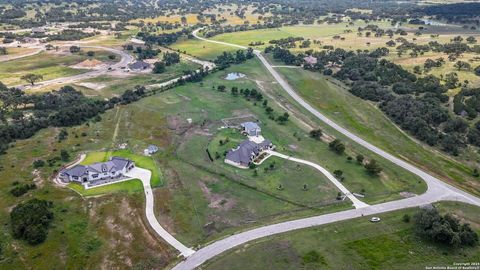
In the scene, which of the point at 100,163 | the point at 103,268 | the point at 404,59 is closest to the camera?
the point at 103,268

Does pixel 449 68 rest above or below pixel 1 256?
above

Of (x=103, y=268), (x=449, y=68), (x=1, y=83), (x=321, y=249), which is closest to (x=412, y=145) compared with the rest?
(x=321, y=249)

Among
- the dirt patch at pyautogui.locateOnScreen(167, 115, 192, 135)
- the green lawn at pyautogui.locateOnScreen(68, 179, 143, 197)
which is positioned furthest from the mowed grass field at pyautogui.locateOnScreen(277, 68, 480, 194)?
the green lawn at pyautogui.locateOnScreen(68, 179, 143, 197)

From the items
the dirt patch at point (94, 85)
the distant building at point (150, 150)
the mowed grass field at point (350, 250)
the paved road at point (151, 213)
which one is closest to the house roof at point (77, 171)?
the paved road at point (151, 213)

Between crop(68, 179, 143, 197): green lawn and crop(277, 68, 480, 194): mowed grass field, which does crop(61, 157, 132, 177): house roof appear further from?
crop(277, 68, 480, 194): mowed grass field

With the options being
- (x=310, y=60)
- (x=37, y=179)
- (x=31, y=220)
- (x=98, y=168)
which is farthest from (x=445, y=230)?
(x=310, y=60)

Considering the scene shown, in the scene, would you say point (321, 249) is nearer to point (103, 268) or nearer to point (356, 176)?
point (356, 176)
